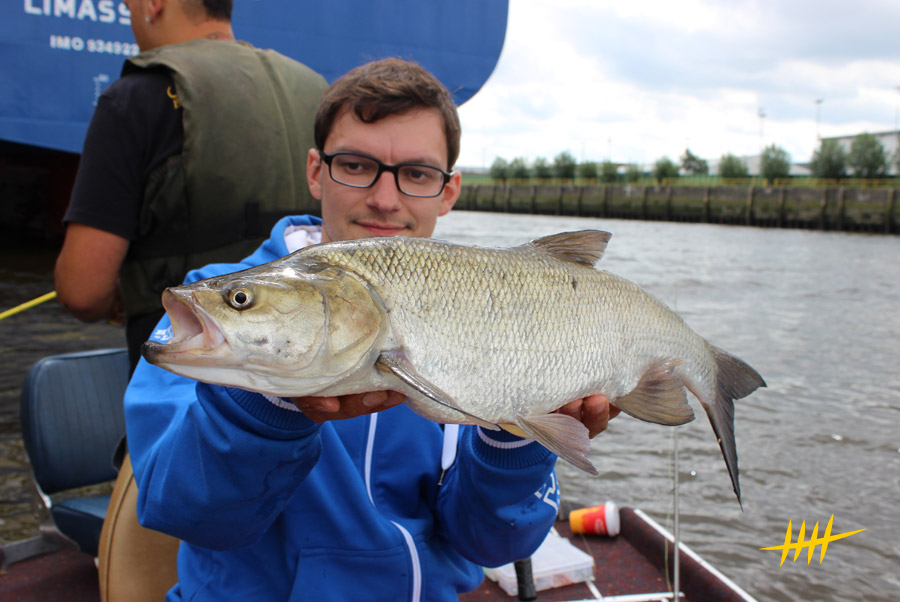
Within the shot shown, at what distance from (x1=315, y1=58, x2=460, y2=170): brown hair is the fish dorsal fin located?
703mm

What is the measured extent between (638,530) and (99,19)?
7.15 metres

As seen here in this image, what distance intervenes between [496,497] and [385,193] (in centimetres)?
98

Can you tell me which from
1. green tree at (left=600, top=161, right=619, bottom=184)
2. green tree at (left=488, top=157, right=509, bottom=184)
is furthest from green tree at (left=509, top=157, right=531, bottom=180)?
green tree at (left=600, top=161, right=619, bottom=184)

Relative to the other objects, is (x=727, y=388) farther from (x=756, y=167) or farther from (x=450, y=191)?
(x=756, y=167)

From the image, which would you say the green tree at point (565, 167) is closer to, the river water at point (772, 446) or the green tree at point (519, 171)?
the green tree at point (519, 171)

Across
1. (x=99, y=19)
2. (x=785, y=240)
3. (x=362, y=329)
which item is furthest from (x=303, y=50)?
(x=785, y=240)

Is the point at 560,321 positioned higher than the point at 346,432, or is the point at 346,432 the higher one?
the point at 560,321

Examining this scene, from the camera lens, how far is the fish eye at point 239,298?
133 centimetres

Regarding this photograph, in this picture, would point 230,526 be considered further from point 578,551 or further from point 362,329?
point 578,551

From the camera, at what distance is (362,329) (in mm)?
1442

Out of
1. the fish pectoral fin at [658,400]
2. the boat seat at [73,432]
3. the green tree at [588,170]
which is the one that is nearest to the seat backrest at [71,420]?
the boat seat at [73,432]

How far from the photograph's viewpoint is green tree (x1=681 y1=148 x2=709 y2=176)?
275 feet

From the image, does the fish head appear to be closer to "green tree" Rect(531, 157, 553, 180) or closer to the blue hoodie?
the blue hoodie

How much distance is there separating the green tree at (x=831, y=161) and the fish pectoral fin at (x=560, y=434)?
6167cm
